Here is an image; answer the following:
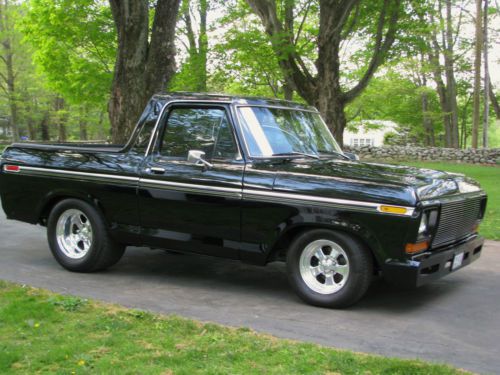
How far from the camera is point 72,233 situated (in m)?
6.93

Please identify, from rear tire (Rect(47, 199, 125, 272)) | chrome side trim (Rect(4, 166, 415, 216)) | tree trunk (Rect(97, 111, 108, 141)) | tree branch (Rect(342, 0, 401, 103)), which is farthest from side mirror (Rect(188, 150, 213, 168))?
tree trunk (Rect(97, 111, 108, 141))

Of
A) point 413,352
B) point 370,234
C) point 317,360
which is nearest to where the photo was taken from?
Answer: point 317,360

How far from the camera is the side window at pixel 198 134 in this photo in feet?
19.4

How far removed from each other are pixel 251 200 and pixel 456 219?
1970mm

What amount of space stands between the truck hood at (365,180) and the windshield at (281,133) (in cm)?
20

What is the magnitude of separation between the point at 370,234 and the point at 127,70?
6.83 m

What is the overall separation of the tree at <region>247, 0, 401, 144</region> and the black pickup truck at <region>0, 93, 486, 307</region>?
825cm

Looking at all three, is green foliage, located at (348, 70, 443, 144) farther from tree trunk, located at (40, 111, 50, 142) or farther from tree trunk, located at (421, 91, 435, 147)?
tree trunk, located at (40, 111, 50, 142)

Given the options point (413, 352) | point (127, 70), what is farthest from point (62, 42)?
point (413, 352)

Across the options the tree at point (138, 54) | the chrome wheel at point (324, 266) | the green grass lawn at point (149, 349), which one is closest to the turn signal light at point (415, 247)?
the chrome wheel at point (324, 266)

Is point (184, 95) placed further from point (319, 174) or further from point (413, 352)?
point (413, 352)

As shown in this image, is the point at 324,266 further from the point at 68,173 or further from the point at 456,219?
the point at 68,173

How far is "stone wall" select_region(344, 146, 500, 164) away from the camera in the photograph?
28.8 metres

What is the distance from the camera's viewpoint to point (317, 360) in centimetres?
399
